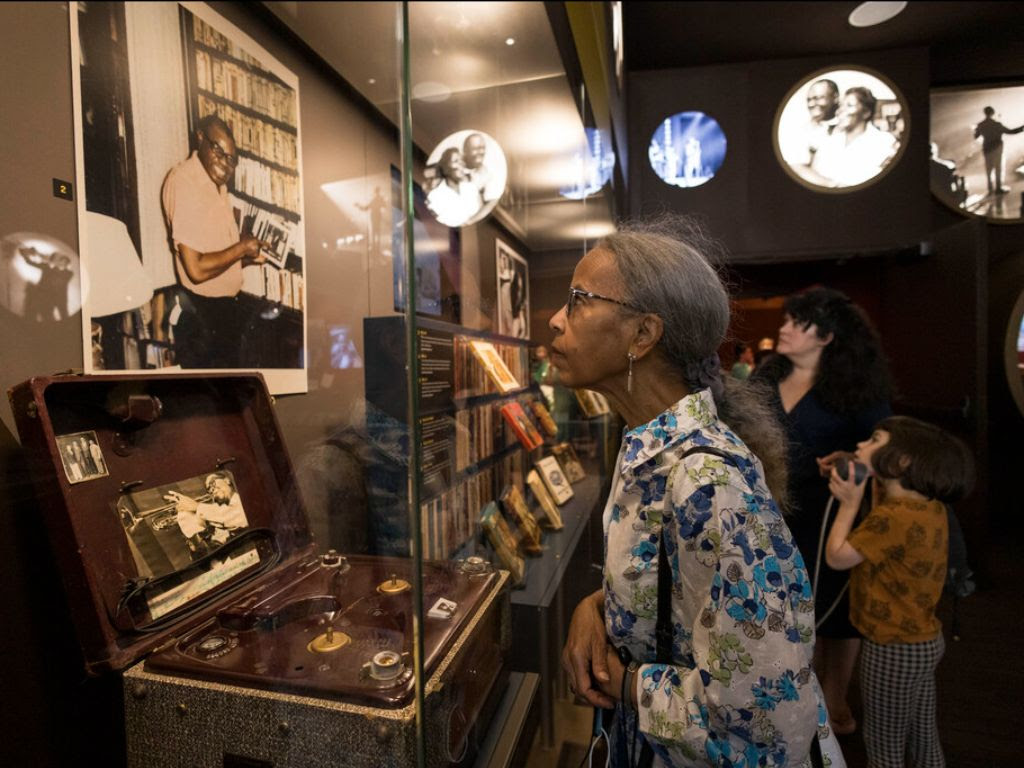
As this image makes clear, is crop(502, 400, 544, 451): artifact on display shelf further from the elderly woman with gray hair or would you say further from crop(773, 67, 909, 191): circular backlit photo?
crop(773, 67, 909, 191): circular backlit photo

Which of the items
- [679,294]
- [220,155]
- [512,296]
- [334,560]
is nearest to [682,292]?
[679,294]

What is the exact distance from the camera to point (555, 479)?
153 cm

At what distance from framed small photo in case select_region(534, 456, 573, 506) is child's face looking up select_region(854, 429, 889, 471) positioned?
69cm

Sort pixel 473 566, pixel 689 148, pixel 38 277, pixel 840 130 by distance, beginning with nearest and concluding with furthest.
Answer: pixel 38 277
pixel 473 566
pixel 840 130
pixel 689 148

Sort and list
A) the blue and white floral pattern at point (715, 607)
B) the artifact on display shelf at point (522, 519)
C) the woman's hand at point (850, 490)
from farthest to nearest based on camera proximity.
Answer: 1. the artifact on display shelf at point (522, 519)
2. the woman's hand at point (850, 490)
3. the blue and white floral pattern at point (715, 607)

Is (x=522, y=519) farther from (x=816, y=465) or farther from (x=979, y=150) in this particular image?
(x=979, y=150)

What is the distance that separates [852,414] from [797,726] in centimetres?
87

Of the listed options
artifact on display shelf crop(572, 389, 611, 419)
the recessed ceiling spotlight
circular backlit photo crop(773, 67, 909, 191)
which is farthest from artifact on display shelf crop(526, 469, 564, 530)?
the recessed ceiling spotlight

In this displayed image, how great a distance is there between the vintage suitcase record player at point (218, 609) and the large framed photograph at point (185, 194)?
238 millimetres

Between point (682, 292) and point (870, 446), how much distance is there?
0.65 meters

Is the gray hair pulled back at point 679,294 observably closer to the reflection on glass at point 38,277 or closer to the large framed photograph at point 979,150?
the large framed photograph at point 979,150

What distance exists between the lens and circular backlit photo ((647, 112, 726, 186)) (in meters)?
2.16

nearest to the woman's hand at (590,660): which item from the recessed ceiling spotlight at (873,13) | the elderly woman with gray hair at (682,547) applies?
the elderly woman with gray hair at (682,547)

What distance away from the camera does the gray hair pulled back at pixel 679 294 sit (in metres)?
0.77
